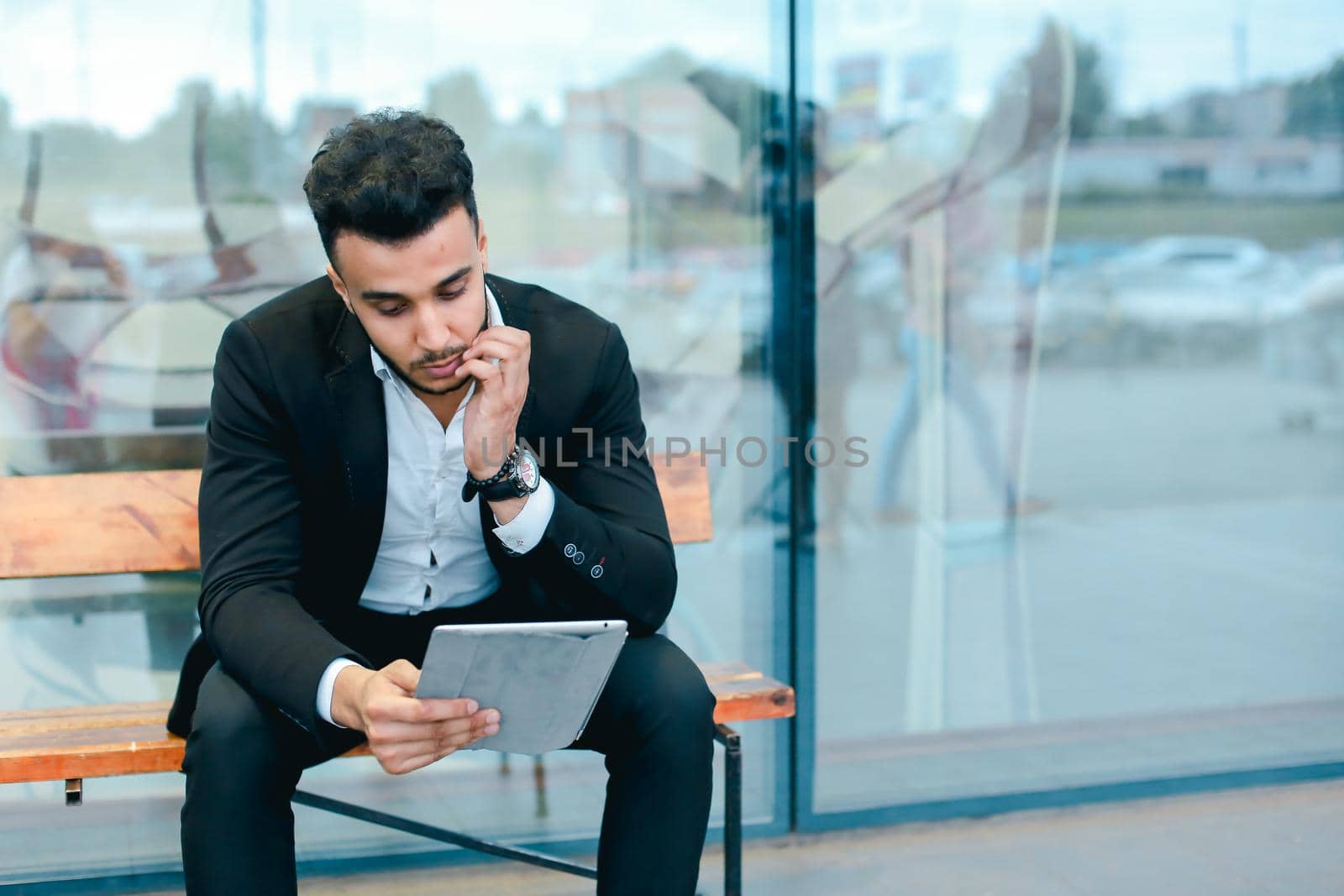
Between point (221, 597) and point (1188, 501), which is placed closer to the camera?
point (221, 597)

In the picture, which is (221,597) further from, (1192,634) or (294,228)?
(1192,634)

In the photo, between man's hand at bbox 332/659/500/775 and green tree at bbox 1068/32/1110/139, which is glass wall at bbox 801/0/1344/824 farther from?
man's hand at bbox 332/659/500/775

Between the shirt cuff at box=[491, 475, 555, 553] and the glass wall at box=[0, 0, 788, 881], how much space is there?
117 centimetres

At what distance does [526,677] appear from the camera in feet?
6.14

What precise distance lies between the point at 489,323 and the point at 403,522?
0.38 metres

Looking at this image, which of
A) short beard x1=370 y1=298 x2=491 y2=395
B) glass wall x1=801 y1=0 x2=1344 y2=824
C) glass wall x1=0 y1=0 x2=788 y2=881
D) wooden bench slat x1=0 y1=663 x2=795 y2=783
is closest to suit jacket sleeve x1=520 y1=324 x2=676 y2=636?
short beard x1=370 y1=298 x2=491 y2=395

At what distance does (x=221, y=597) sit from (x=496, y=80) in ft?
5.17

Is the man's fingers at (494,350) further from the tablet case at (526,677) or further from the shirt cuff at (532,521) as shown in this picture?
the tablet case at (526,677)

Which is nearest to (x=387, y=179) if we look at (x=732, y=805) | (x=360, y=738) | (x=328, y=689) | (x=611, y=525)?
(x=611, y=525)

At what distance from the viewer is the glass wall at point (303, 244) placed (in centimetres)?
295

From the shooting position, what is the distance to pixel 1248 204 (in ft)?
11.8

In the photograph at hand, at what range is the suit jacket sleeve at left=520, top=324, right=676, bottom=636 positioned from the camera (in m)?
2.14

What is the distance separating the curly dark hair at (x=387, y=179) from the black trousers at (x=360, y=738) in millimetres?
705

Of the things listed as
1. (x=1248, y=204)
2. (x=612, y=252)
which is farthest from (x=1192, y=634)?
(x=612, y=252)
